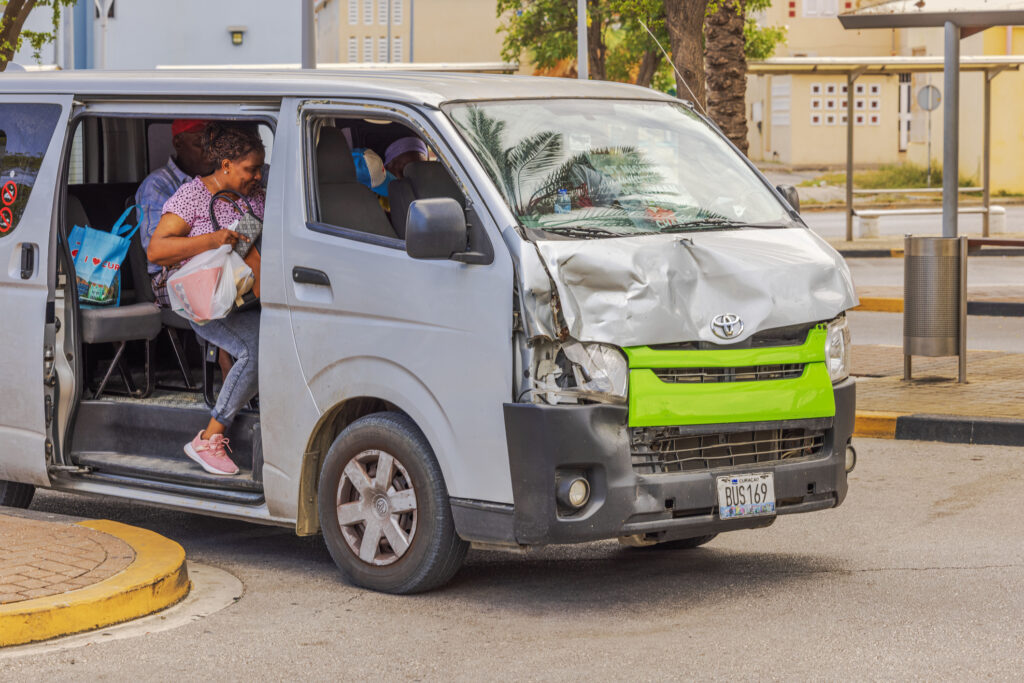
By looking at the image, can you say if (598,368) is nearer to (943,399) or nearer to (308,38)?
(943,399)

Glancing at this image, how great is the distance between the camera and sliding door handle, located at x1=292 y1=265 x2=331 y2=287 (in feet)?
21.5

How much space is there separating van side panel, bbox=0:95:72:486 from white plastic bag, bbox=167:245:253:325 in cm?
70

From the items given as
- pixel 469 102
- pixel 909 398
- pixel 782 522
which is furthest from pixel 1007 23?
pixel 469 102

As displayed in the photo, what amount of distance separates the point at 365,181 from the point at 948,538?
10.4ft

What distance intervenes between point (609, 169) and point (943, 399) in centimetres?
497

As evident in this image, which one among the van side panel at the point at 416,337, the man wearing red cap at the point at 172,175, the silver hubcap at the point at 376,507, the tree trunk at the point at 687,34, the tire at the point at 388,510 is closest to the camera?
the van side panel at the point at 416,337

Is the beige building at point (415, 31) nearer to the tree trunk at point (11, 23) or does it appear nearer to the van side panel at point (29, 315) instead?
the tree trunk at point (11, 23)

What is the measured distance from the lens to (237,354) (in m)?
7.33

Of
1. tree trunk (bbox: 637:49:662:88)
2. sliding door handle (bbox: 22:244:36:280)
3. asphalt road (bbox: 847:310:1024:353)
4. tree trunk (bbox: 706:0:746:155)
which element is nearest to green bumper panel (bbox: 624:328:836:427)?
sliding door handle (bbox: 22:244:36:280)

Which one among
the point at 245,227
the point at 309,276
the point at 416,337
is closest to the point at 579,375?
the point at 416,337

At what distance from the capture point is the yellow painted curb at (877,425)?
10.2 meters

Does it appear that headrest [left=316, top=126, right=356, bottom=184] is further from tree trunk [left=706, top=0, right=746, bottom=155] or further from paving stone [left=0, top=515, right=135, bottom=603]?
tree trunk [left=706, top=0, right=746, bottom=155]

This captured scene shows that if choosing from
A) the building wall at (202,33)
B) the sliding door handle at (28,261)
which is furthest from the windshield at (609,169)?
the building wall at (202,33)

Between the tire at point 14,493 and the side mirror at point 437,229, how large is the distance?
3.02m
